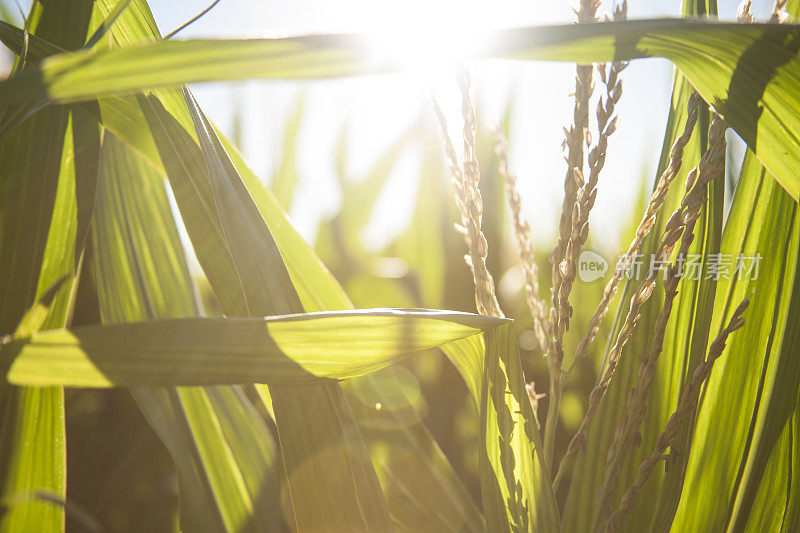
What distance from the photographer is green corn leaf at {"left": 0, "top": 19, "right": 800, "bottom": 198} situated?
0.73 feet

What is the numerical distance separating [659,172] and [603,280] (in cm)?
67

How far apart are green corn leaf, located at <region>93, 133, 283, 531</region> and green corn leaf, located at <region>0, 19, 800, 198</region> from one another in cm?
30

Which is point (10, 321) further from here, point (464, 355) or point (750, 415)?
point (750, 415)

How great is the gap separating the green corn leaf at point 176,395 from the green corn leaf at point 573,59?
11.7 inches

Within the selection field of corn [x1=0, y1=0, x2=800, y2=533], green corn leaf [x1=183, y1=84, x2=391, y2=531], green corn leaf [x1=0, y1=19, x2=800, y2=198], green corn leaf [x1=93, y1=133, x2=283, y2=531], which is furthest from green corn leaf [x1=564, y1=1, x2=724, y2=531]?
green corn leaf [x1=93, y1=133, x2=283, y2=531]

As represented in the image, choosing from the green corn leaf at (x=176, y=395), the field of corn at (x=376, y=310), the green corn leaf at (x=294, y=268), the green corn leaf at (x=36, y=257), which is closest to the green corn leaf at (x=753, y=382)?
the field of corn at (x=376, y=310)

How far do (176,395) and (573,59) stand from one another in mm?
490

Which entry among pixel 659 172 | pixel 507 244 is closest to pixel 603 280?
pixel 507 244

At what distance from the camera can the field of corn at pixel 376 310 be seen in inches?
11.5

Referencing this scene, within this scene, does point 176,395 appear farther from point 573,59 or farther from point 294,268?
point 573,59

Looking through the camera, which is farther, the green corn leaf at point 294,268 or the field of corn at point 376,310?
the green corn leaf at point 294,268

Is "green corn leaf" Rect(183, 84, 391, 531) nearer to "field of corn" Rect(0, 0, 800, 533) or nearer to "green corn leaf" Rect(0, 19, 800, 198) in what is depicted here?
"field of corn" Rect(0, 0, 800, 533)

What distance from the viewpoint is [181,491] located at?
45 centimetres

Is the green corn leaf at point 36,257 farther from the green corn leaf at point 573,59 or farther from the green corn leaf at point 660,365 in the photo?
the green corn leaf at point 660,365
